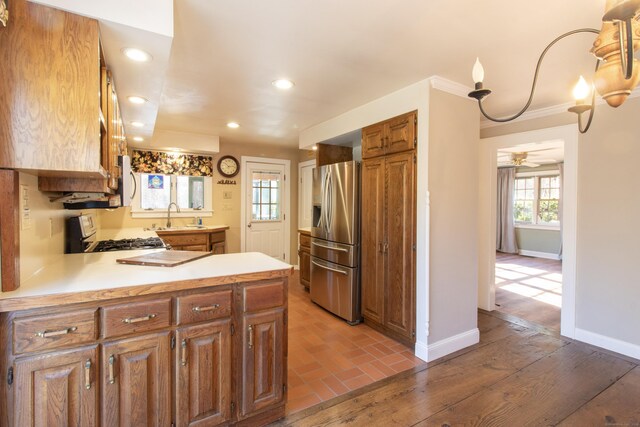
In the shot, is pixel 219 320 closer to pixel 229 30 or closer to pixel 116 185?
pixel 116 185

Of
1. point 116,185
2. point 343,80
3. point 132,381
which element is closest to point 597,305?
point 343,80

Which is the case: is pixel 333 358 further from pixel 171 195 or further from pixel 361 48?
pixel 171 195

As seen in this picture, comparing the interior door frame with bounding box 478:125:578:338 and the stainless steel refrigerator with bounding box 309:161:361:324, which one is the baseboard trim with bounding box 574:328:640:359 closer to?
the interior door frame with bounding box 478:125:578:338

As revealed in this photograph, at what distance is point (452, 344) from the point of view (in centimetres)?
271

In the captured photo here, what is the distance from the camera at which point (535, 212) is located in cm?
748

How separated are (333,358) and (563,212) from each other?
2712 mm

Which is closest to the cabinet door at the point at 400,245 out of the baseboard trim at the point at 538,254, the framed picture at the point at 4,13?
the framed picture at the point at 4,13

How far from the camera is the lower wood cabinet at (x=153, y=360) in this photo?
1215 millimetres

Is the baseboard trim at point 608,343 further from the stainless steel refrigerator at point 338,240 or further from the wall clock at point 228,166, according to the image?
the wall clock at point 228,166

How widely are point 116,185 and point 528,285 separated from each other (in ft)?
18.7

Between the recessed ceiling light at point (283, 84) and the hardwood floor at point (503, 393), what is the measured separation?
247 centimetres

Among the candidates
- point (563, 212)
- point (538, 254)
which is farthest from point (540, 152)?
point (563, 212)

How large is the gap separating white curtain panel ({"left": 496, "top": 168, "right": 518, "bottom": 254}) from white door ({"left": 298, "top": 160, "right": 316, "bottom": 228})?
505 cm

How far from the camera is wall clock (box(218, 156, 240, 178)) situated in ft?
17.3
